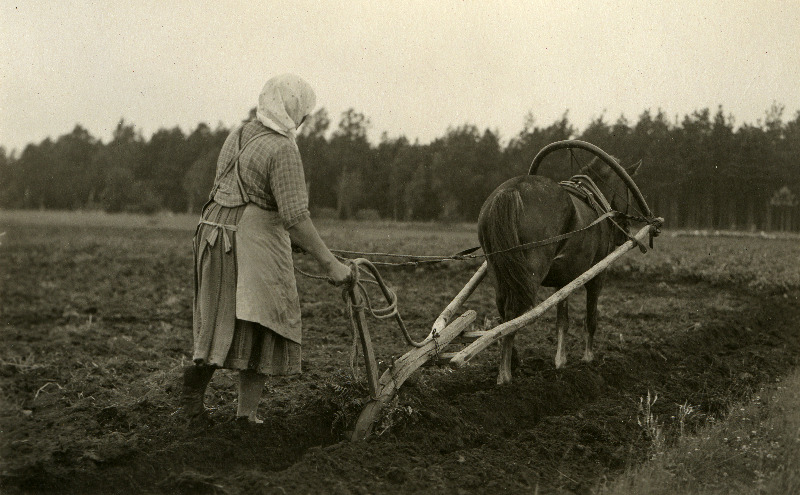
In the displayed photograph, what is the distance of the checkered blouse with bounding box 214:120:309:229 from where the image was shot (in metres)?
3.70

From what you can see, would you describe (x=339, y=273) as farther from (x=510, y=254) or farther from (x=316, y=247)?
(x=510, y=254)

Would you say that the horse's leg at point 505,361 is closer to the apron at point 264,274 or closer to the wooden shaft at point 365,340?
the wooden shaft at point 365,340

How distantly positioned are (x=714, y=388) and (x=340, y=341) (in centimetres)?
379

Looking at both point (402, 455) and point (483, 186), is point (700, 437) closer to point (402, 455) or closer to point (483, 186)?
point (402, 455)

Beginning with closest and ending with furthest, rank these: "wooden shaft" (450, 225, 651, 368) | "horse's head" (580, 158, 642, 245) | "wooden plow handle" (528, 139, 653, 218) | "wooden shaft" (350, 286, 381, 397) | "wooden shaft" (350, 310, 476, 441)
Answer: "wooden shaft" (350, 286, 381, 397) → "wooden shaft" (350, 310, 476, 441) → "wooden shaft" (450, 225, 651, 368) → "wooden plow handle" (528, 139, 653, 218) → "horse's head" (580, 158, 642, 245)

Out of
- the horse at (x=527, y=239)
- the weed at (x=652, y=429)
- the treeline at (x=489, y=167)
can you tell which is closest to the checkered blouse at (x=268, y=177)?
the horse at (x=527, y=239)

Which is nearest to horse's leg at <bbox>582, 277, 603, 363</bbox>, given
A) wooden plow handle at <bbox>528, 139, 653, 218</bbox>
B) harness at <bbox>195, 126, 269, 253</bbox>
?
wooden plow handle at <bbox>528, 139, 653, 218</bbox>

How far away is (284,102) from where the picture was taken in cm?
379

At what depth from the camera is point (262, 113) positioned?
3830 millimetres

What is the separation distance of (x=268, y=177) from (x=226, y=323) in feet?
2.69

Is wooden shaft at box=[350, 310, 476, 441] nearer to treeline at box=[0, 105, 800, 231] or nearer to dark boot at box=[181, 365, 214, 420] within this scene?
dark boot at box=[181, 365, 214, 420]

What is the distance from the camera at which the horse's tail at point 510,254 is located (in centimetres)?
567

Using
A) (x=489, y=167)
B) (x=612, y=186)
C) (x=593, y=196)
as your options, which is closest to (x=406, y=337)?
(x=593, y=196)

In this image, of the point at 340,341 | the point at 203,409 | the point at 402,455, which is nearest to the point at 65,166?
the point at 340,341
